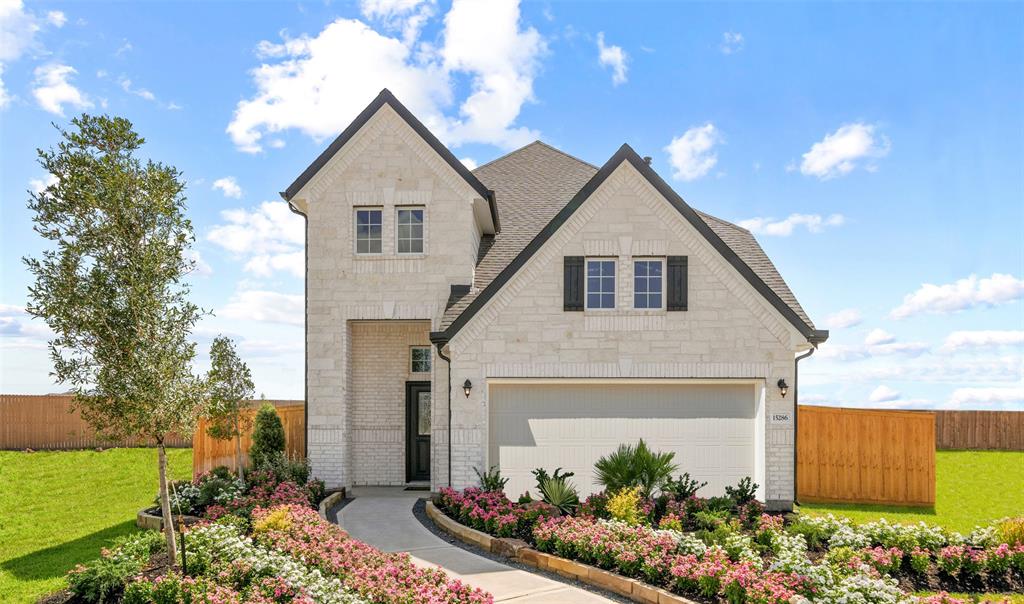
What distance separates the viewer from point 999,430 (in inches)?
1025

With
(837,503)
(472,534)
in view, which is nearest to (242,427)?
(472,534)

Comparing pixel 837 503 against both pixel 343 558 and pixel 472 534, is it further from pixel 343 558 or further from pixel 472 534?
pixel 343 558

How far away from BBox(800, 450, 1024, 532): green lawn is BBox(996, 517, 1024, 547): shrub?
11.9ft

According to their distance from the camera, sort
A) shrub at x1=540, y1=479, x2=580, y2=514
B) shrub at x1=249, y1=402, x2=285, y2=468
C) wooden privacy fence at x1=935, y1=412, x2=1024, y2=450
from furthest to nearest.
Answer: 1. wooden privacy fence at x1=935, y1=412, x2=1024, y2=450
2. shrub at x1=249, y1=402, x2=285, y2=468
3. shrub at x1=540, y1=479, x2=580, y2=514

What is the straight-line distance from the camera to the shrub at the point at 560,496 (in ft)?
38.1

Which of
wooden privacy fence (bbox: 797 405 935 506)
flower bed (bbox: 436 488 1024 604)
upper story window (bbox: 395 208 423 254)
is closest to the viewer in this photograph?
flower bed (bbox: 436 488 1024 604)

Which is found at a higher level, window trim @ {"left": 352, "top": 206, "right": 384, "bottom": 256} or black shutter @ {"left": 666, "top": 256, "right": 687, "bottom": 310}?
window trim @ {"left": 352, "top": 206, "right": 384, "bottom": 256}

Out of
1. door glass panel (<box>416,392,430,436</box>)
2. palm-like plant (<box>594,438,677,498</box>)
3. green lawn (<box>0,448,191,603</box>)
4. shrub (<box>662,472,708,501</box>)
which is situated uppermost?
door glass panel (<box>416,392,430,436</box>)

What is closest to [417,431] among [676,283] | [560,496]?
[560,496]

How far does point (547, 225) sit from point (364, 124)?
15.7ft

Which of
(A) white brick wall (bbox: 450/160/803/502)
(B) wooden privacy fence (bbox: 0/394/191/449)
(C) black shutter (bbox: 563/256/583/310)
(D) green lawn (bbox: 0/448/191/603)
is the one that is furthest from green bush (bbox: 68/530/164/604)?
(B) wooden privacy fence (bbox: 0/394/191/449)

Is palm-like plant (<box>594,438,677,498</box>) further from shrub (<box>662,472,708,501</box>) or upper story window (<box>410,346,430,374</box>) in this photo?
upper story window (<box>410,346,430,374</box>)

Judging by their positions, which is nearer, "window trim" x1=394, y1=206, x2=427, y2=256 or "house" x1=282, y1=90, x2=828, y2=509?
"house" x1=282, y1=90, x2=828, y2=509

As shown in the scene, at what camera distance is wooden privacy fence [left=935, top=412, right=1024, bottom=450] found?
85.4 feet
